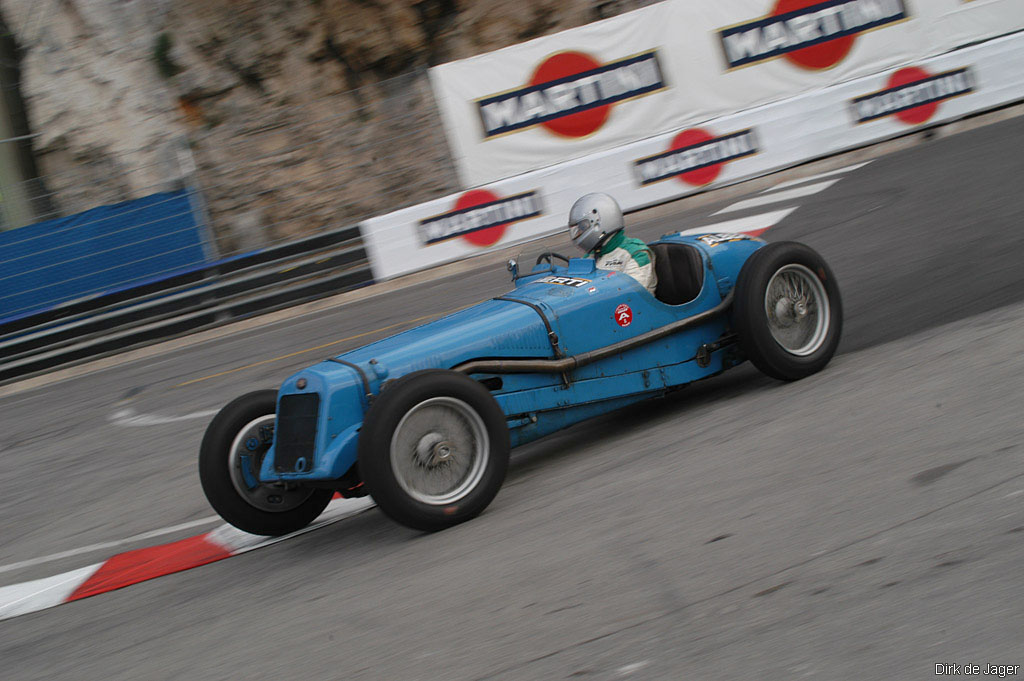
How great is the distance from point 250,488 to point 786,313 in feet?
9.58

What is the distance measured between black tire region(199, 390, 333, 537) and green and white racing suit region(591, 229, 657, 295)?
1951mm

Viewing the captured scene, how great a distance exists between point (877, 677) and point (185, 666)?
7.37ft

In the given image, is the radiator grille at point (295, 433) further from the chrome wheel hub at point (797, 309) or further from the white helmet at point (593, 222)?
the chrome wheel hub at point (797, 309)

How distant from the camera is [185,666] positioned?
3434 mm

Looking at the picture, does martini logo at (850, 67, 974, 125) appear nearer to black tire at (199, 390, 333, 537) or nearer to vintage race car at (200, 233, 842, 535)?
vintage race car at (200, 233, 842, 535)

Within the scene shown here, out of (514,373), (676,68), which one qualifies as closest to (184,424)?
(514,373)

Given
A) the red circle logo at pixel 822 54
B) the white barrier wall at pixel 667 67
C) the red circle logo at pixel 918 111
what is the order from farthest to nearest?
the red circle logo at pixel 822 54
the white barrier wall at pixel 667 67
the red circle logo at pixel 918 111

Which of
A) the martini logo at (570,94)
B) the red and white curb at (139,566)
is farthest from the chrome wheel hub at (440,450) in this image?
the martini logo at (570,94)

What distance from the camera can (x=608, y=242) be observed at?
5648 mm

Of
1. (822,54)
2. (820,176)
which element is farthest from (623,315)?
(822,54)

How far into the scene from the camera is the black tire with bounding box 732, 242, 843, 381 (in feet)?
17.1

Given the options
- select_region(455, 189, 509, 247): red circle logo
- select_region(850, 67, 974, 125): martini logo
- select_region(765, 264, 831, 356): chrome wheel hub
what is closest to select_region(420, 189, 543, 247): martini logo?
select_region(455, 189, 509, 247): red circle logo

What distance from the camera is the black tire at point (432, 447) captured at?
4.07 metres

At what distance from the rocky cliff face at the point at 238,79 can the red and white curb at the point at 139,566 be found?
38.1ft
